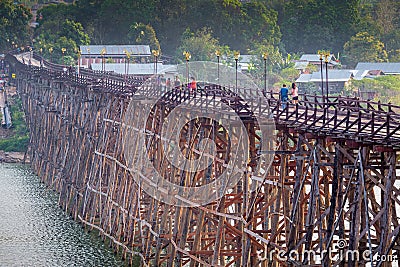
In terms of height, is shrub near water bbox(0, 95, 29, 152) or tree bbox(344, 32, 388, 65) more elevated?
tree bbox(344, 32, 388, 65)

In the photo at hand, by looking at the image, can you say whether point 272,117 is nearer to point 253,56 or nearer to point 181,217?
point 181,217

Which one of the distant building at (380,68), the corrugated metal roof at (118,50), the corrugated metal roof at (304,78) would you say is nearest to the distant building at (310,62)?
the distant building at (380,68)

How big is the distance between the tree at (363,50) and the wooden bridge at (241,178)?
50053mm

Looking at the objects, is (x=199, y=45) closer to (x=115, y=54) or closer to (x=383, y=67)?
(x=115, y=54)

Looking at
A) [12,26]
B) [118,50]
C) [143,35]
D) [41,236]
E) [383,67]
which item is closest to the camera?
[41,236]

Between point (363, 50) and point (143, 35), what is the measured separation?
25.1 meters

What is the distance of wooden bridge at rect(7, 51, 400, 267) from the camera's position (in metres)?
22.3

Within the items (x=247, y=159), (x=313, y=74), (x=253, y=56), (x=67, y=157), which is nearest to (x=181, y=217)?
(x=247, y=159)

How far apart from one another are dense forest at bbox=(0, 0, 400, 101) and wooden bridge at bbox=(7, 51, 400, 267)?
50.9m

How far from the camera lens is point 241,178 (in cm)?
2817

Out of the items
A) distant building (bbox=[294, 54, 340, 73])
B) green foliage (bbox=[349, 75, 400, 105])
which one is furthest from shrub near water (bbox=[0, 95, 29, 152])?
distant building (bbox=[294, 54, 340, 73])

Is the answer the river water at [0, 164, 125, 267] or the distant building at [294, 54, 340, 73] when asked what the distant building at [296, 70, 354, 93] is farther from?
the river water at [0, 164, 125, 267]

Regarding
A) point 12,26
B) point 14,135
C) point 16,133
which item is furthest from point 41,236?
A: point 12,26

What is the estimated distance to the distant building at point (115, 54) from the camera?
101188 mm
